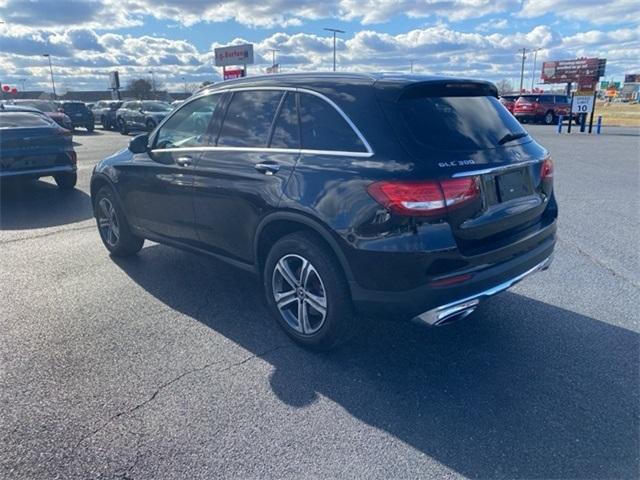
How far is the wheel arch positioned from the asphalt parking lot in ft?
2.09

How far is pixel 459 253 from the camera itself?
2.83 meters

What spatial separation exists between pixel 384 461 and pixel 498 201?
5.47 ft

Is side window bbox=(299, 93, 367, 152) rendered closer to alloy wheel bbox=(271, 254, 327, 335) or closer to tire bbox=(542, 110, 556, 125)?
Result: alloy wheel bbox=(271, 254, 327, 335)

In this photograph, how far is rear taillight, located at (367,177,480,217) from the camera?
2.71 meters

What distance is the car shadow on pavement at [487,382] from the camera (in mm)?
2482

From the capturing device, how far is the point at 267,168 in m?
3.42

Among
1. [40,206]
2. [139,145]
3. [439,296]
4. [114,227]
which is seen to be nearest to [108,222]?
[114,227]

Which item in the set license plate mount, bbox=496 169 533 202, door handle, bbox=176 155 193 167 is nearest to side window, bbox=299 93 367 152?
license plate mount, bbox=496 169 533 202

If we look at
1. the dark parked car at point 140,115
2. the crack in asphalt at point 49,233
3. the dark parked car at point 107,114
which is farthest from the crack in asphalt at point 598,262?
the dark parked car at point 107,114

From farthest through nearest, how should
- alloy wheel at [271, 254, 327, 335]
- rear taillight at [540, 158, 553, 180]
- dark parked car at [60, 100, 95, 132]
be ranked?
dark parked car at [60, 100, 95, 132]
rear taillight at [540, 158, 553, 180]
alloy wheel at [271, 254, 327, 335]

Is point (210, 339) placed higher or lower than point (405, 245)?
lower

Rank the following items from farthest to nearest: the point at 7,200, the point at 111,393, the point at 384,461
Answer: the point at 7,200 < the point at 111,393 < the point at 384,461

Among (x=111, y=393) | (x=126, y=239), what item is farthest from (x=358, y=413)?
(x=126, y=239)

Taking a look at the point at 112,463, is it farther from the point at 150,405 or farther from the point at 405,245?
the point at 405,245
